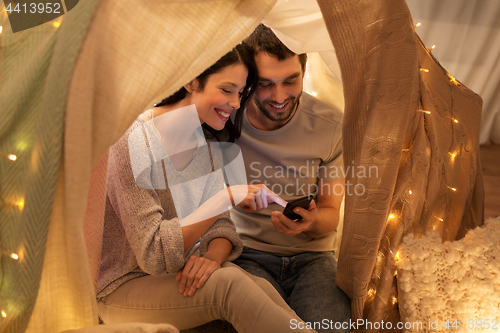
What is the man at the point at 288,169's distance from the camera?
118 cm

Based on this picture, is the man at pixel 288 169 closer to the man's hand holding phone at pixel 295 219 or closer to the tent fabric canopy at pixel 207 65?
the man's hand holding phone at pixel 295 219

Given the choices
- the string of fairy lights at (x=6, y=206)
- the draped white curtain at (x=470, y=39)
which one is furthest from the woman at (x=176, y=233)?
the draped white curtain at (x=470, y=39)

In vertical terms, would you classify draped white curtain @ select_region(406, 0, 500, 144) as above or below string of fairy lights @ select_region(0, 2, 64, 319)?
above

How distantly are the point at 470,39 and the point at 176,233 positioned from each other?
236 cm

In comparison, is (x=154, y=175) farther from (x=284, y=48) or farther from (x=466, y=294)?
(x=466, y=294)

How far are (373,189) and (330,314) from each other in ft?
1.31

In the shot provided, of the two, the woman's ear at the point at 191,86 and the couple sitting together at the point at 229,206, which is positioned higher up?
the woman's ear at the point at 191,86

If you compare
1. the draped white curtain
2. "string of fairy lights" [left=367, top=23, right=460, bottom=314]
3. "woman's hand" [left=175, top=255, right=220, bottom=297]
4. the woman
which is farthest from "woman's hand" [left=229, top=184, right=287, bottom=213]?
the draped white curtain

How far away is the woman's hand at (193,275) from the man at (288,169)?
0.84ft

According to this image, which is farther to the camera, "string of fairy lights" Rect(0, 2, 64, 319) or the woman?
the woman

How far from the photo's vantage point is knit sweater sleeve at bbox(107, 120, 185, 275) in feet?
2.96

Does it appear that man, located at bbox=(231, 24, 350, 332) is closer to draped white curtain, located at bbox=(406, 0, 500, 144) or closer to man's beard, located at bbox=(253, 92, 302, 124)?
man's beard, located at bbox=(253, 92, 302, 124)

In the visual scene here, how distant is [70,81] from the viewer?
57 centimetres

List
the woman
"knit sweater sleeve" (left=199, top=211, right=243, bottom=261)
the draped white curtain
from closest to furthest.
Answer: the woman
"knit sweater sleeve" (left=199, top=211, right=243, bottom=261)
the draped white curtain
